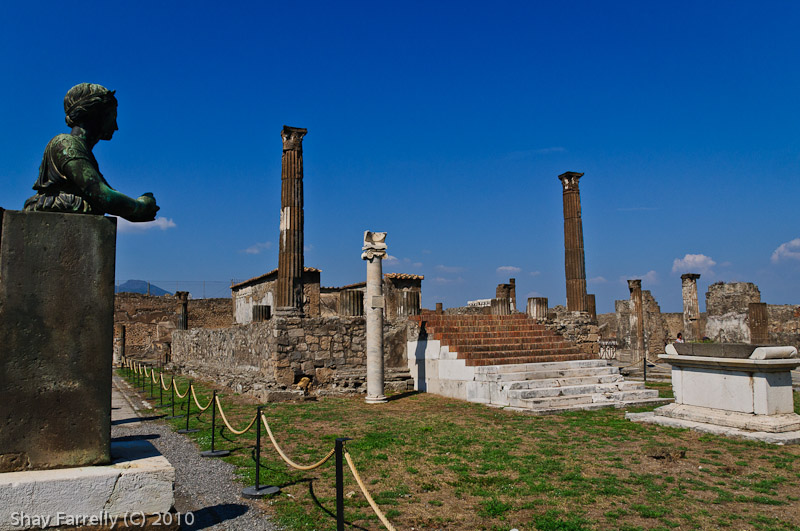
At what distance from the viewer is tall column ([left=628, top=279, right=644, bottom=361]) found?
934 inches

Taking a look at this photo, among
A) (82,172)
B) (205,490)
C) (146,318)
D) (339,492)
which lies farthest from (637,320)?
(146,318)

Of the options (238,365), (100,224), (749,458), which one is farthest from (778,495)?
(238,365)

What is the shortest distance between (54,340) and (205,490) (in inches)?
103

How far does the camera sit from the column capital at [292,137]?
1386 cm

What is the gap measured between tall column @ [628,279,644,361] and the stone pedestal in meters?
23.7

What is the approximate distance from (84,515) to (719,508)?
4.77 meters

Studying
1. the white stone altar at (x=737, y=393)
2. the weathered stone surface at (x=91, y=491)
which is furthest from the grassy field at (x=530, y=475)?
the weathered stone surface at (x=91, y=491)

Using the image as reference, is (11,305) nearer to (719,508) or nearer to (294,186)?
(719,508)

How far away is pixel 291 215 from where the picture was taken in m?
13.7

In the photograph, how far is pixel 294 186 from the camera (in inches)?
541

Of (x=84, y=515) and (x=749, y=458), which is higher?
(x=84, y=515)

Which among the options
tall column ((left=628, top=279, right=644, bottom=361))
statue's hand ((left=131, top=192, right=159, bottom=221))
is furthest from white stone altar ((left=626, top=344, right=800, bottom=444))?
tall column ((left=628, top=279, right=644, bottom=361))

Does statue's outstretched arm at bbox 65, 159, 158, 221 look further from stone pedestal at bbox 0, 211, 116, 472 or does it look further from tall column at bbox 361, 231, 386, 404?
tall column at bbox 361, 231, 386, 404

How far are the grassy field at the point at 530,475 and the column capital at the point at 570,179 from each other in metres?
9.51
